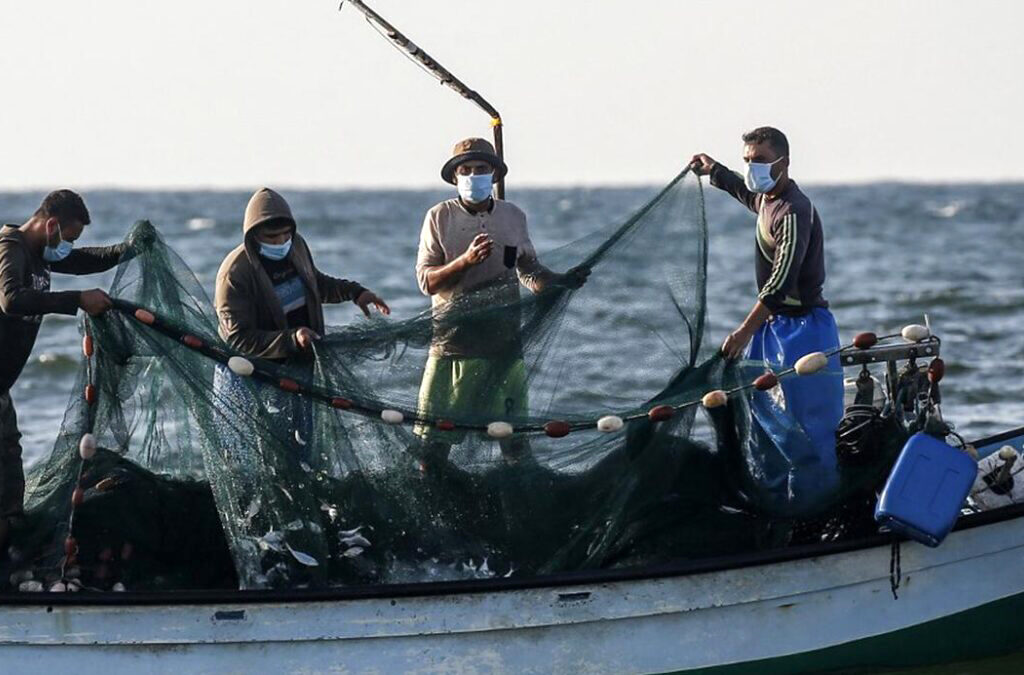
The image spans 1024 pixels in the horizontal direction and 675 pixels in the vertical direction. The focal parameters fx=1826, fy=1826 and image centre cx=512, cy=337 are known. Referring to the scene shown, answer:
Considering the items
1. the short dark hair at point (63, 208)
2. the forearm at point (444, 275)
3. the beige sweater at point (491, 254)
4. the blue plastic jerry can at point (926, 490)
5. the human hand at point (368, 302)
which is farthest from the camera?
the human hand at point (368, 302)

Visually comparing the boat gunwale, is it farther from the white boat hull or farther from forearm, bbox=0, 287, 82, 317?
forearm, bbox=0, 287, 82, 317

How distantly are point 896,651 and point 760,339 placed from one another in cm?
156

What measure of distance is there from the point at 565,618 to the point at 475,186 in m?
2.05

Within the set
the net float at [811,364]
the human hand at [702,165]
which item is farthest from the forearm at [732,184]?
the net float at [811,364]

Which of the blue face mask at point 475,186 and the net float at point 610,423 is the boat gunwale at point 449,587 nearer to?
the net float at point 610,423

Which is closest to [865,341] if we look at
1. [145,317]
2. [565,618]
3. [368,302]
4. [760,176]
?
[760,176]

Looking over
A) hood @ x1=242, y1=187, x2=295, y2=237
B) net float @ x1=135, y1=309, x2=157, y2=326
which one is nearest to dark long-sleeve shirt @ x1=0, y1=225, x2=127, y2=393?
net float @ x1=135, y1=309, x2=157, y2=326

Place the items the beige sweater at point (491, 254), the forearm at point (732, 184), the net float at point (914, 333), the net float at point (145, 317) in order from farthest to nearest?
the forearm at point (732, 184)
the beige sweater at point (491, 254)
the net float at point (914, 333)
the net float at point (145, 317)

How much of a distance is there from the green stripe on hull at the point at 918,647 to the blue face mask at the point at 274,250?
2.64 m

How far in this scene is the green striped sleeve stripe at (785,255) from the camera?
8.28 meters

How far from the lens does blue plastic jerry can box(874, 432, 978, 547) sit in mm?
7777

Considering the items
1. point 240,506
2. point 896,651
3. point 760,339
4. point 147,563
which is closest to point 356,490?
point 240,506

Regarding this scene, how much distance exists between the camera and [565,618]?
7.96 metres

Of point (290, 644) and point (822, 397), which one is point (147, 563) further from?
point (822, 397)
